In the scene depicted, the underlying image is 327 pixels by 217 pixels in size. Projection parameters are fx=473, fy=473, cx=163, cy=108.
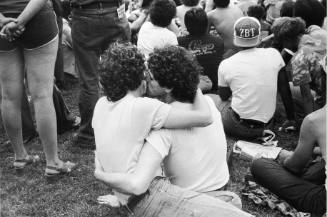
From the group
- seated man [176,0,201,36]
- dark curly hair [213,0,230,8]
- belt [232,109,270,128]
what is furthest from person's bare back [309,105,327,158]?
seated man [176,0,201,36]

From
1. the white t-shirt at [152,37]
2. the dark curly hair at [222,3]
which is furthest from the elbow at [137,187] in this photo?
the dark curly hair at [222,3]

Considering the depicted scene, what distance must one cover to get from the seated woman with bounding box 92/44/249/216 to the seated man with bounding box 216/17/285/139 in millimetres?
1616

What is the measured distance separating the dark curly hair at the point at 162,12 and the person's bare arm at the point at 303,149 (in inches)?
97.2

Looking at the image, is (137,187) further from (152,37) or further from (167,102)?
(152,37)

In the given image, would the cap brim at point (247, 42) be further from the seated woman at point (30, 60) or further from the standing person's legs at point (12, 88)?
the standing person's legs at point (12, 88)

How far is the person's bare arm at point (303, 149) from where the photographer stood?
8.43 feet

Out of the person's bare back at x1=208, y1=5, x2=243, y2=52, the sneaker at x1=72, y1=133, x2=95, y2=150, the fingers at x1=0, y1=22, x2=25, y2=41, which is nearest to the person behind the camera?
the fingers at x1=0, y1=22, x2=25, y2=41

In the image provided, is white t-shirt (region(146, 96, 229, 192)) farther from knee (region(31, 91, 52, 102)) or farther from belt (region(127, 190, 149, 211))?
knee (region(31, 91, 52, 102))

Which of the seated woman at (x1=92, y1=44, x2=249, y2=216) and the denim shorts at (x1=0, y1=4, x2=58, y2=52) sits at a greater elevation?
the denim shorts at (x1=0, y1=4, x2=58, y2=52)

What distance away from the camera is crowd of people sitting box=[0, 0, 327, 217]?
7.59 feet

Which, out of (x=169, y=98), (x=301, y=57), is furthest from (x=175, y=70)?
(x=301, y=57)

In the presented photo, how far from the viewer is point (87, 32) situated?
12.5ft

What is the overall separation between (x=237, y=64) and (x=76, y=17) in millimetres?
1404

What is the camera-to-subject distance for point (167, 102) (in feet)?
8.27
